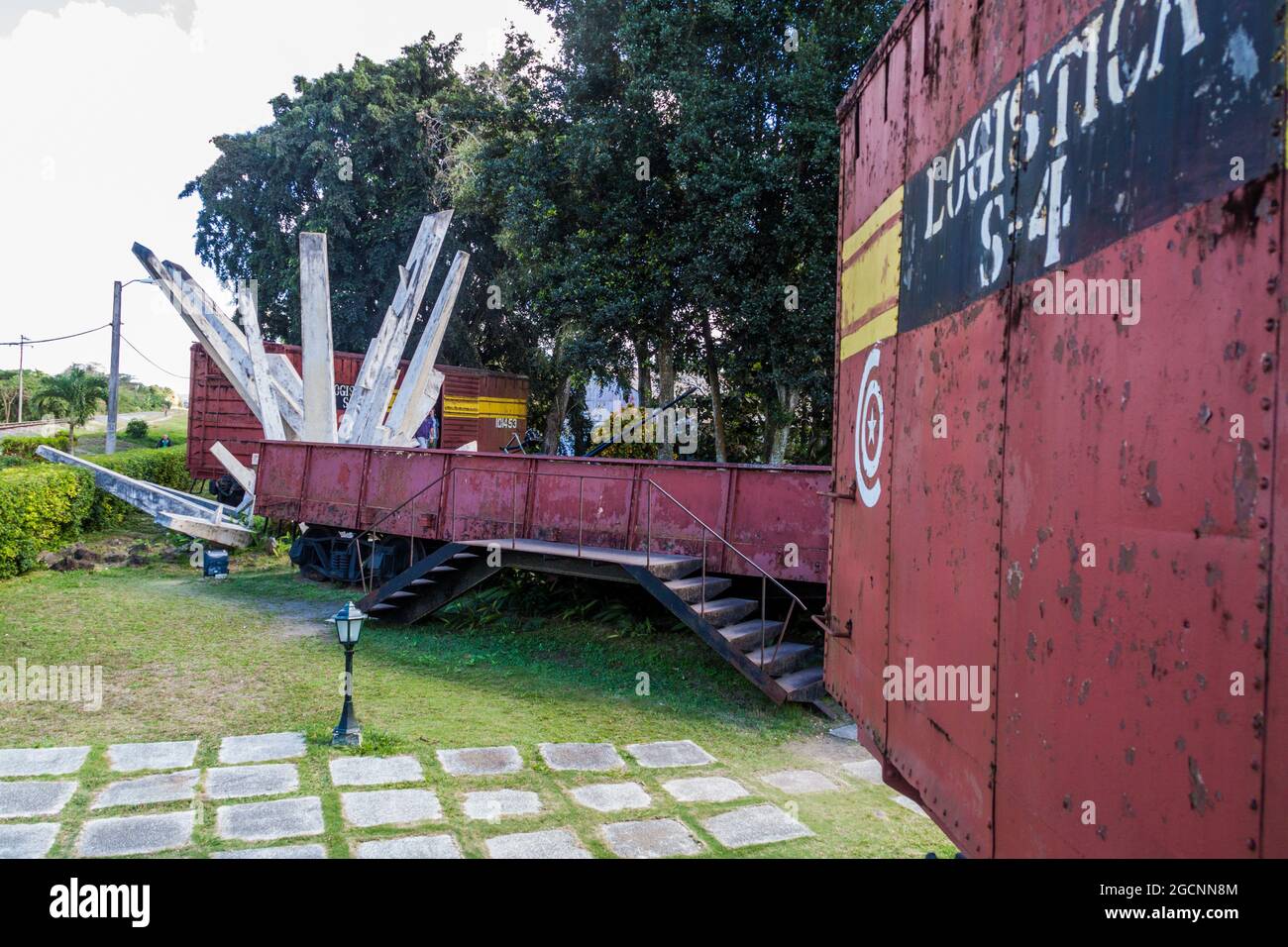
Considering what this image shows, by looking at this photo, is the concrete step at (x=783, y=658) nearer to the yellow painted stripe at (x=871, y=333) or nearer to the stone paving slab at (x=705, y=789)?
the stone paving slab at (x=705, y=789)

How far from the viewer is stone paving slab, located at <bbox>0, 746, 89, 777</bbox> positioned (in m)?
6.38

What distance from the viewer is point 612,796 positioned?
6.38m

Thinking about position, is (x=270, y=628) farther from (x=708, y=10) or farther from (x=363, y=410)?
(x=708, y=10)

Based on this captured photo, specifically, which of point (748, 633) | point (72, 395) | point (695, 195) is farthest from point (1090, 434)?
point (72, 395)

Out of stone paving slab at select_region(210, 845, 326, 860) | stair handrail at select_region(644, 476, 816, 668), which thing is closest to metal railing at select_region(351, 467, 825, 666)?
stair handrail at select_region(644, 476, 816, 668)

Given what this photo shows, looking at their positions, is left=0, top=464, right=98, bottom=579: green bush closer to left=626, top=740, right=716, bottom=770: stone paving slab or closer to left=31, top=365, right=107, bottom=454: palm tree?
left=626, top=740, right=716, bottom=770: stone paving slab

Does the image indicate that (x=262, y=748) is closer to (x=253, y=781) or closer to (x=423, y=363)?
(x=253, y=781)

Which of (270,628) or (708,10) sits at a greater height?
(708,10)

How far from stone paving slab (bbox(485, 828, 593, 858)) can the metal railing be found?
10.9ft

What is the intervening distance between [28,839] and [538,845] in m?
3.02

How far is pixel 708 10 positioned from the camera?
16.2m
